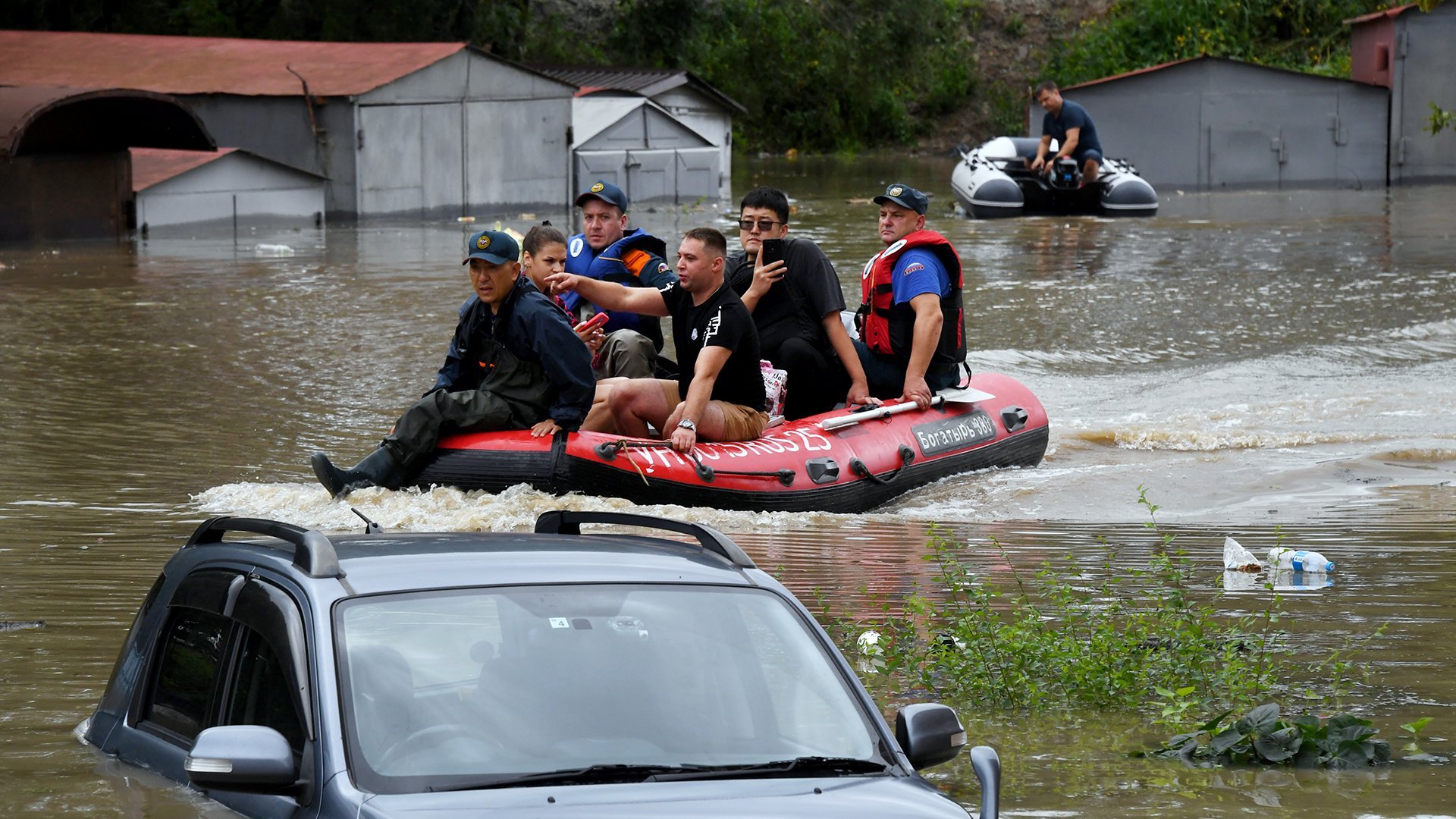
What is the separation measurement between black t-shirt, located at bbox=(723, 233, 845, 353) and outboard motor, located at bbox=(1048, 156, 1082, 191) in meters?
20.3

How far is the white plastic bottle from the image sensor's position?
780cm

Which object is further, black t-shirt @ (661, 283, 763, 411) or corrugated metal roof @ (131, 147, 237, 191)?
corrugated metal roof @ (131, 147, 237, 191)

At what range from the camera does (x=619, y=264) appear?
417 inches

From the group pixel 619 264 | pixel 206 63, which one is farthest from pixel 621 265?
pixel 206 63

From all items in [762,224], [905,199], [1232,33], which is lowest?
[762,224]

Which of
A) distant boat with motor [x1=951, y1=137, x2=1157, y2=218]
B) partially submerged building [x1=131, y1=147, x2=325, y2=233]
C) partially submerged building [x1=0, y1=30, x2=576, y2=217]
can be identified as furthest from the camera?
partially submerged building [x1=0, y1=30, x2=576, y2=217]

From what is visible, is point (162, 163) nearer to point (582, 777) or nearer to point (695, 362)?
point (695, 362)

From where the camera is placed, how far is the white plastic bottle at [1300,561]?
7.80 m

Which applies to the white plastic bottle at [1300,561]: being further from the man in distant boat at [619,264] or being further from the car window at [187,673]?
the car window at [187,673]

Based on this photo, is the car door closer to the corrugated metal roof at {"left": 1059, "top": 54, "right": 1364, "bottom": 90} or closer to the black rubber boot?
the black rubber boot

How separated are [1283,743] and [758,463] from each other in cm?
476

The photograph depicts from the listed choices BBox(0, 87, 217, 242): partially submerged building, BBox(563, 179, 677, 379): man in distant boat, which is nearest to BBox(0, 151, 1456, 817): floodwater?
BBox(0, 87, 217, 242): partially submerged building

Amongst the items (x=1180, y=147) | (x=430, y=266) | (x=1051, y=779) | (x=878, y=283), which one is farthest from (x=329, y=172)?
(x=1051, y=779)

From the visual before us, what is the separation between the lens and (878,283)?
35.6 feet
